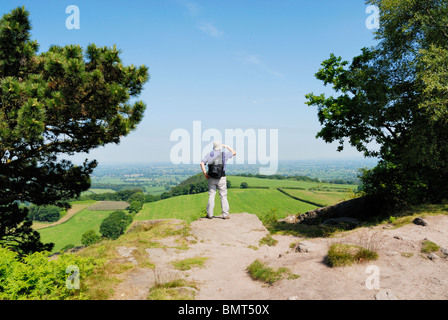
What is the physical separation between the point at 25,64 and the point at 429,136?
18.1 m

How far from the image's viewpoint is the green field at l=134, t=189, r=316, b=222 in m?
63.9

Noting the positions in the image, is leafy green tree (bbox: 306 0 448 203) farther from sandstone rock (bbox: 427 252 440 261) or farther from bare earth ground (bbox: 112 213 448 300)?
sandstone rock (bbox: 427 252 440 261)

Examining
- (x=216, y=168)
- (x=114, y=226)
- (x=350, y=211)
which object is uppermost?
(x=216, y=168)

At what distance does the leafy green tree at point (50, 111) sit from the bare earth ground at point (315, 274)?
589 cm

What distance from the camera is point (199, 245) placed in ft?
30.1

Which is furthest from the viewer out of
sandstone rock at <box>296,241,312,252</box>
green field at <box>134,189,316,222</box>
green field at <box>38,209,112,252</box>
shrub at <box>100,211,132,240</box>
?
shrub at <box>100,211,132,240</box>

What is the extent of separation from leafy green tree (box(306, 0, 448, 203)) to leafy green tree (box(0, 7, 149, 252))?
11.6 meters

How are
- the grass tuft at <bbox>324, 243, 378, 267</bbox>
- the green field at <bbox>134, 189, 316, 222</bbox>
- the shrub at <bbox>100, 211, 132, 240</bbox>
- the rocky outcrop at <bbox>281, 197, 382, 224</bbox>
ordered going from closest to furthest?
the grass tuft at <bbox>324, 243, 378, 267</bbox> → the rocky outcrop at <bbox>281, 197, 382, 224</bbox> → the green field at <bbox>134, 189, 316, 222</bbox> → the shrub at <bbox>100, 211, 132, 240</bbox>

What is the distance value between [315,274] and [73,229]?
85421 mm

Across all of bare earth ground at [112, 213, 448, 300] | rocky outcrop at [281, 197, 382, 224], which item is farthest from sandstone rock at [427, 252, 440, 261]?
rocky outcrop at [281, 197, 382, 224]

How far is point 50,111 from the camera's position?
924 cm

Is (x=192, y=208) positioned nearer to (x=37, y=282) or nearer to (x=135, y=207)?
(x=135, y=207)

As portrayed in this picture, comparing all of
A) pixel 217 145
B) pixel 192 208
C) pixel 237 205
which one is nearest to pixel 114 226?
pixel 192 208

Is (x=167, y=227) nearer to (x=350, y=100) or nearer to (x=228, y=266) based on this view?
(x=228, y=266)
